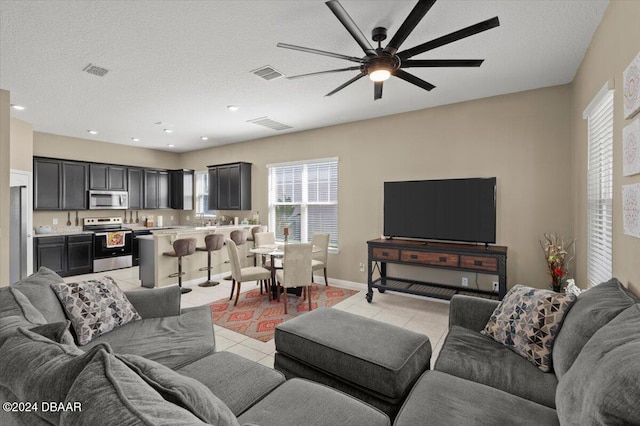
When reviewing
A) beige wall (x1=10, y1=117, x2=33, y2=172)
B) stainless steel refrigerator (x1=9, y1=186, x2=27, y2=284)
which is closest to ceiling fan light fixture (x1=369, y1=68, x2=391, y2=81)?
stainless steel refrigerator (x1=9, y1=186, x2=27, y2=284)

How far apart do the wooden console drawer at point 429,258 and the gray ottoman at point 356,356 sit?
2.07 metres

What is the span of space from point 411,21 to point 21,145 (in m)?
6.28

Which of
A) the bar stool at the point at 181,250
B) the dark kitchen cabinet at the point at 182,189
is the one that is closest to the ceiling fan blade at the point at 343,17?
the bar stool at the point at 181,250

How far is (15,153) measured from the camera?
16.1ft

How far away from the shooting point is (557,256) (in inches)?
136

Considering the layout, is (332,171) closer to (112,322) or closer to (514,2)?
(514,2)

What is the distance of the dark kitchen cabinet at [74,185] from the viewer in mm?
6172

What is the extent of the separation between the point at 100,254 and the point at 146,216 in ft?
5.14

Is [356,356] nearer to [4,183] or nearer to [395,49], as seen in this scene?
[395,49]

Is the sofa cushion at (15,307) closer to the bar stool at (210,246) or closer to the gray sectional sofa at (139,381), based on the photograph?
the gray sectional sofa at (139,381)

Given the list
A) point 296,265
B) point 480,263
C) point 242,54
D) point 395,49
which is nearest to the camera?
point 395,49

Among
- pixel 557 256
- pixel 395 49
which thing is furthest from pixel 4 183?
pixel 557 256

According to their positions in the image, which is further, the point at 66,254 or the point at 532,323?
the point at 66,254

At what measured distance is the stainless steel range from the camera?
6.35 metres
